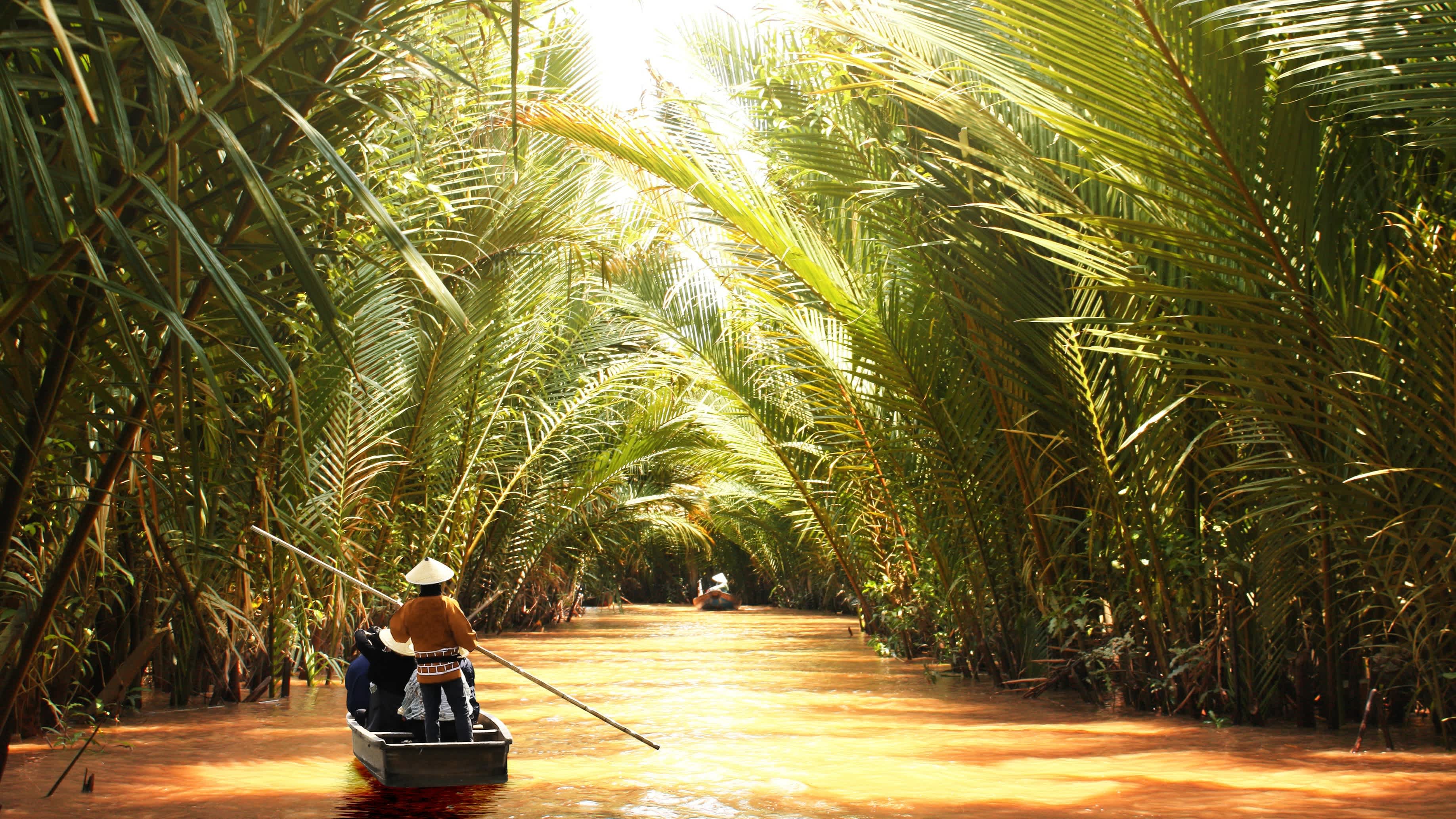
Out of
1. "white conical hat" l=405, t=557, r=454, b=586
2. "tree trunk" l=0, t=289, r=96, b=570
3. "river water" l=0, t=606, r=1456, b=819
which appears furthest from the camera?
"white conical hat" l=405, t=557, r=454, b=586

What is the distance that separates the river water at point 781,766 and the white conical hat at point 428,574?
105 centimetres

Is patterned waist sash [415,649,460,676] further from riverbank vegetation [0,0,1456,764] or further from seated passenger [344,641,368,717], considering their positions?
riverbank vegetation [0,0,1456,764]

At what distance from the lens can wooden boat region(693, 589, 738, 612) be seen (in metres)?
26.7

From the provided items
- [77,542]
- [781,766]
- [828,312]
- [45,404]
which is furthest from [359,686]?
[828,312]

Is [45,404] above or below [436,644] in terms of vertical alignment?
above

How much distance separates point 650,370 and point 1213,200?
34.1ft

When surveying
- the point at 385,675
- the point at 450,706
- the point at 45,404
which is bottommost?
the point at 450,706

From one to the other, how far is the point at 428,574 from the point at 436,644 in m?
0.38

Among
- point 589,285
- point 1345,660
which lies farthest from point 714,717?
point 589,285

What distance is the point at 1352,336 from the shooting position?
4.73m

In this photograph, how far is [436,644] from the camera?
20.0ft

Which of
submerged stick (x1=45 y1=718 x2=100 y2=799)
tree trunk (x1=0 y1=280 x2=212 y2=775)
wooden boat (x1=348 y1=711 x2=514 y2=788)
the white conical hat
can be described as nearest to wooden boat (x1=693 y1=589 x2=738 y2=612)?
the white conical hat

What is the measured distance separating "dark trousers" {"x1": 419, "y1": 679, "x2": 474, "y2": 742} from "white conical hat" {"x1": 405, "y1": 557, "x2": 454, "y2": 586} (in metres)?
0.52

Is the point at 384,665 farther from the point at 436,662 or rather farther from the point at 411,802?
the point at 411,802
